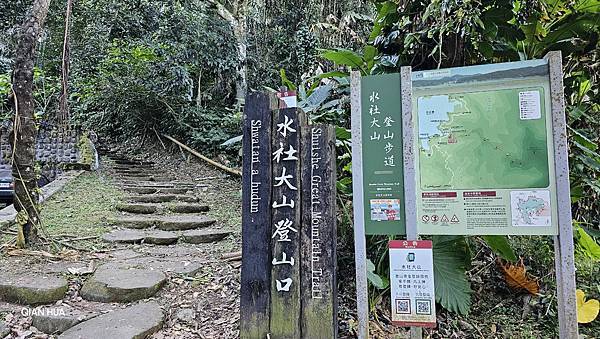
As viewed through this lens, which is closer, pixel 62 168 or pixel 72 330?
pixel 72 330

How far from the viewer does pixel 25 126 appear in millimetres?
3271

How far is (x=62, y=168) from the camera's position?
772 cm

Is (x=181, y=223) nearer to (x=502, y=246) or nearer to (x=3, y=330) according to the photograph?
(x=3, y=330)

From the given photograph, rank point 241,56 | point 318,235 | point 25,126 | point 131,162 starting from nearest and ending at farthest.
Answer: point 318,235 → point 25,126 → point 241,56 → point 131,162

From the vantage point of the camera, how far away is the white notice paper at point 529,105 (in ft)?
6.44

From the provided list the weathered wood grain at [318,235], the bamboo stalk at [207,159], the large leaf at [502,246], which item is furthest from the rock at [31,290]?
the bamboo stalk at [207,159]

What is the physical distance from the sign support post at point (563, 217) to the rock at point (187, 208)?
4.48 metres

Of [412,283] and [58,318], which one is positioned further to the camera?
[58,318]

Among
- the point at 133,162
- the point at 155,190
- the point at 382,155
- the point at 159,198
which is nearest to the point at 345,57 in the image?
the point at 382,155

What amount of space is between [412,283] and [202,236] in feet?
9.15

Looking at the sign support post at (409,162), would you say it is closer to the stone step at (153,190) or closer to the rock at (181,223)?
the rock at (181,223)

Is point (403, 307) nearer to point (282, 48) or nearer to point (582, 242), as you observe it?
point (582, 242)

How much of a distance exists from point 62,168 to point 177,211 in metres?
3.76

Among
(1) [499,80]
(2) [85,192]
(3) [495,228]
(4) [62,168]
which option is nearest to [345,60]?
(1) [499,80]
